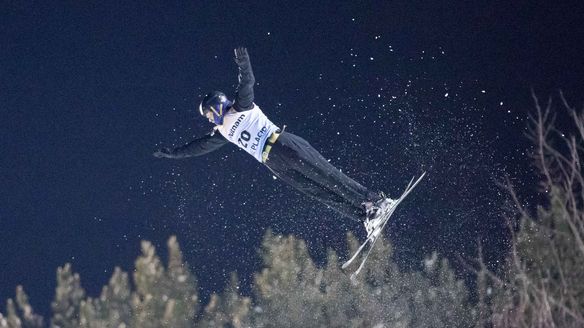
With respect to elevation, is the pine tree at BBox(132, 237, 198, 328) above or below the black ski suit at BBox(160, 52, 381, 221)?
above

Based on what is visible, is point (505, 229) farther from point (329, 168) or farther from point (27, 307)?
point (27, 307)

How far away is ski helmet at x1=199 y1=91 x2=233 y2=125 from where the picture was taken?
5.86 m

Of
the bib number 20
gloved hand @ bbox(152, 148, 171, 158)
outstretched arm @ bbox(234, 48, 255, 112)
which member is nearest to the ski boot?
the bib number 20

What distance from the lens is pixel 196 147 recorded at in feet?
20.2

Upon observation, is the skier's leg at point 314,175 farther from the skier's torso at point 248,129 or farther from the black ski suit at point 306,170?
the skier's torso at point 248,129

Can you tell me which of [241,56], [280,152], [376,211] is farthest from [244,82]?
[376,211]

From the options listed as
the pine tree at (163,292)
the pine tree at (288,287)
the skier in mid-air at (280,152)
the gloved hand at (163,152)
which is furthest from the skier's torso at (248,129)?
the pine tree at (163,292)

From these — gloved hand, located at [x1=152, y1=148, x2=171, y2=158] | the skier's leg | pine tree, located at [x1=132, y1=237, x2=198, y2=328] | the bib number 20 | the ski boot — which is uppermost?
pine tree, located at [x1=132, y1=237, x2=198, y2=328]

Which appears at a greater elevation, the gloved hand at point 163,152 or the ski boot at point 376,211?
the gloved hand at point 163,152

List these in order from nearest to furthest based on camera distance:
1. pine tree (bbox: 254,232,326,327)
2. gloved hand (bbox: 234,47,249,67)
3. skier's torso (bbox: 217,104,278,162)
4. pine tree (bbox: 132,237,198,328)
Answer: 1. gloved hand (bbox: 234,47,249,67)
2. skier's torso (bbox: 217,104,278,162)
3. pine tree (bbox: 254,232,326,327)
4. pine tree (bbox: 132,237,198,328)

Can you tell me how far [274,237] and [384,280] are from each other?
3605 mm

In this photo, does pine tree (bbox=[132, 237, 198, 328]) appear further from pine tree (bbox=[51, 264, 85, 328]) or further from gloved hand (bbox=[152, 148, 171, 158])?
gloved hand (bbox=[152, 148, 171, 158])

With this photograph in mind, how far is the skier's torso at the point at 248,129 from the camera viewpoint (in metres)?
5.85

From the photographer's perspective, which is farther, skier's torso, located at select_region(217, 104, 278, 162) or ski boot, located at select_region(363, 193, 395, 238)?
ski boot, located at select_region(363, 193, 395, 238)
